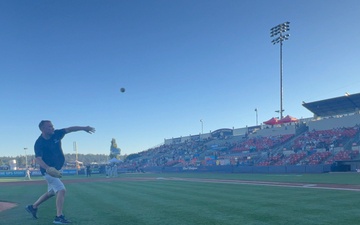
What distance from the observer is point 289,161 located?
30.9 meters

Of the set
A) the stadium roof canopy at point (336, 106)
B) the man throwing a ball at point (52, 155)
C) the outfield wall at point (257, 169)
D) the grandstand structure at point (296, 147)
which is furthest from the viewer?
the stadium roof canopy at point (336, 106)

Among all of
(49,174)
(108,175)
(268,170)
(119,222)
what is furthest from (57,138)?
(108,175)

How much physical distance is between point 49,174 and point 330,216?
5.70 m

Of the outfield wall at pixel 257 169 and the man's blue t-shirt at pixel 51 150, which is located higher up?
the man's blue t-shirt at pixel 51 150

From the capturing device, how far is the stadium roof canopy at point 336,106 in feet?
116

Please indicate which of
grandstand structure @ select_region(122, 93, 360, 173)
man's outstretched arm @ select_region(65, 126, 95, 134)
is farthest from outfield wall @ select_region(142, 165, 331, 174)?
man's outstretched arm @ select_region(65, 126, 95, 134)

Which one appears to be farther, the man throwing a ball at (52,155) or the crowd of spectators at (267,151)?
the crowd of spectators at (267,151)

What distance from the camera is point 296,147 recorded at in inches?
1351

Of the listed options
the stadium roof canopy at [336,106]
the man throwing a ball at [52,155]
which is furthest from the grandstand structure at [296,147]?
the man throwing a ball at [52,155]

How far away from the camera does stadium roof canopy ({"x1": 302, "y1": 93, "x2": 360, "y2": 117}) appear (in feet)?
116

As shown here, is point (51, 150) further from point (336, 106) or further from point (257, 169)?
point (336, 106)

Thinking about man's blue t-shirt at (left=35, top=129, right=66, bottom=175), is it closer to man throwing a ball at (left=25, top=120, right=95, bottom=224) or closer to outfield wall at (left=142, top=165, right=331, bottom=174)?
man throwing a ball at (left=25, top=120, right=95, bottom=224)

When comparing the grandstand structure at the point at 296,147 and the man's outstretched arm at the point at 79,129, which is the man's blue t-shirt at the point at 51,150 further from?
the grandstand structure at the point at 296,147

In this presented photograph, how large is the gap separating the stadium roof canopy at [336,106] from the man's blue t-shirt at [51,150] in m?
34.8
